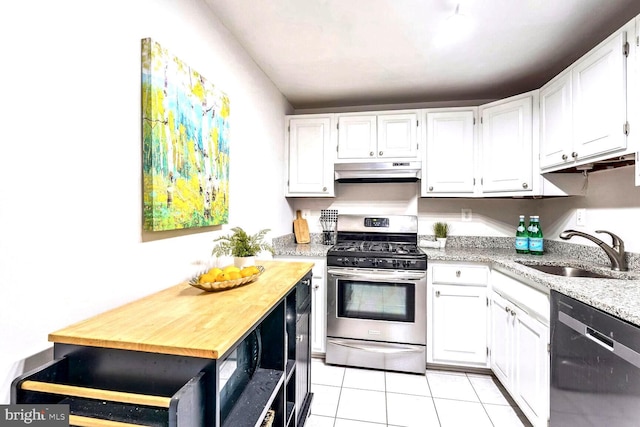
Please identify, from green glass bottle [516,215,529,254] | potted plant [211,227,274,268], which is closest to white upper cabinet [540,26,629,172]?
green glass bottle [516,215,529,254]

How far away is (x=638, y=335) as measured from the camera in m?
0.99

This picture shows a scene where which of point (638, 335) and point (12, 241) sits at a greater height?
point (12, 241)

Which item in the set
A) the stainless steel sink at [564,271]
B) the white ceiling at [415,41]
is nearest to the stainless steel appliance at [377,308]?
the stainless steel sink at [564,271]

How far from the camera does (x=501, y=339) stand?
6.81ft

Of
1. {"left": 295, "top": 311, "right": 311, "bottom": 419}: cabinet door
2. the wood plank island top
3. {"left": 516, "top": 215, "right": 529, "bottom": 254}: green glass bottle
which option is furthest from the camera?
{"left": 516, "top": 215, "right": 529, "bottom": 254}: green glass bottle

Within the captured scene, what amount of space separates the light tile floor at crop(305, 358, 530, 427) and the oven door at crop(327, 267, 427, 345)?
0.28m

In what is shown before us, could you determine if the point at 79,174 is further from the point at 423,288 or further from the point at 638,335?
the point at 423,288

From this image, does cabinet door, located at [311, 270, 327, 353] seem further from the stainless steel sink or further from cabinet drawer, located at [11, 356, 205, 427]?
cabinet drawer, located at [11, 356, 205, 427]

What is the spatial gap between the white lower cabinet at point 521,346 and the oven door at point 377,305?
19.9 inches

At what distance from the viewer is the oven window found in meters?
2.37

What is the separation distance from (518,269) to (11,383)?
7.48 feet

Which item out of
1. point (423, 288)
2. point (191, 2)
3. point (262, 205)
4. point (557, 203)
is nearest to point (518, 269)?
point (423, 288)

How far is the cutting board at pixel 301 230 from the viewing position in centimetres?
307

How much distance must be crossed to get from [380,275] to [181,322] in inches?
67.5
